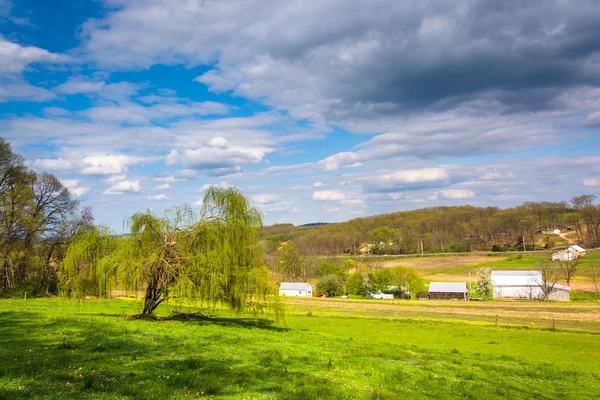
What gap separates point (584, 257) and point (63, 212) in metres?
144

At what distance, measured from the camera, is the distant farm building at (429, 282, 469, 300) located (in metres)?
94.9

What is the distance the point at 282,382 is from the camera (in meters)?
11.4

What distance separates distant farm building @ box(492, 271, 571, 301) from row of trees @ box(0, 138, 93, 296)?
91727mm

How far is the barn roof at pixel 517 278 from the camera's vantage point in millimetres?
93125

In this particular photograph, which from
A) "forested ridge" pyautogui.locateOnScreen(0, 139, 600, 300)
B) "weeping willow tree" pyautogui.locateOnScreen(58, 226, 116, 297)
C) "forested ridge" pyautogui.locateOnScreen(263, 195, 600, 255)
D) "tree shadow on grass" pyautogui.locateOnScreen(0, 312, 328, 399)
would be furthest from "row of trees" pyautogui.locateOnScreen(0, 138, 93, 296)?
"forested ridge" pyautogui.locateOnScreen(263, 195, 600, 255)

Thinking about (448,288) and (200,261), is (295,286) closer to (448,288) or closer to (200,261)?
(448,288)

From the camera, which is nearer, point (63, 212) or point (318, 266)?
point (63, 212)

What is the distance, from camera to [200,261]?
81.9 feet

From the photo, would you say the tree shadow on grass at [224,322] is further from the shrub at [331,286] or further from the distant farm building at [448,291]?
the distant farm building at [448,291]

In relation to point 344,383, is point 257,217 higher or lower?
higher

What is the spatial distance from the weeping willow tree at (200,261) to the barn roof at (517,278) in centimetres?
8739

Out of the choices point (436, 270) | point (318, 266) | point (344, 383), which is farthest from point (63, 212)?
point (436, 270)

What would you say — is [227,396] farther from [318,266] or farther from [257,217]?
[318,266]

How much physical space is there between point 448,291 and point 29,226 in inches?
3457
